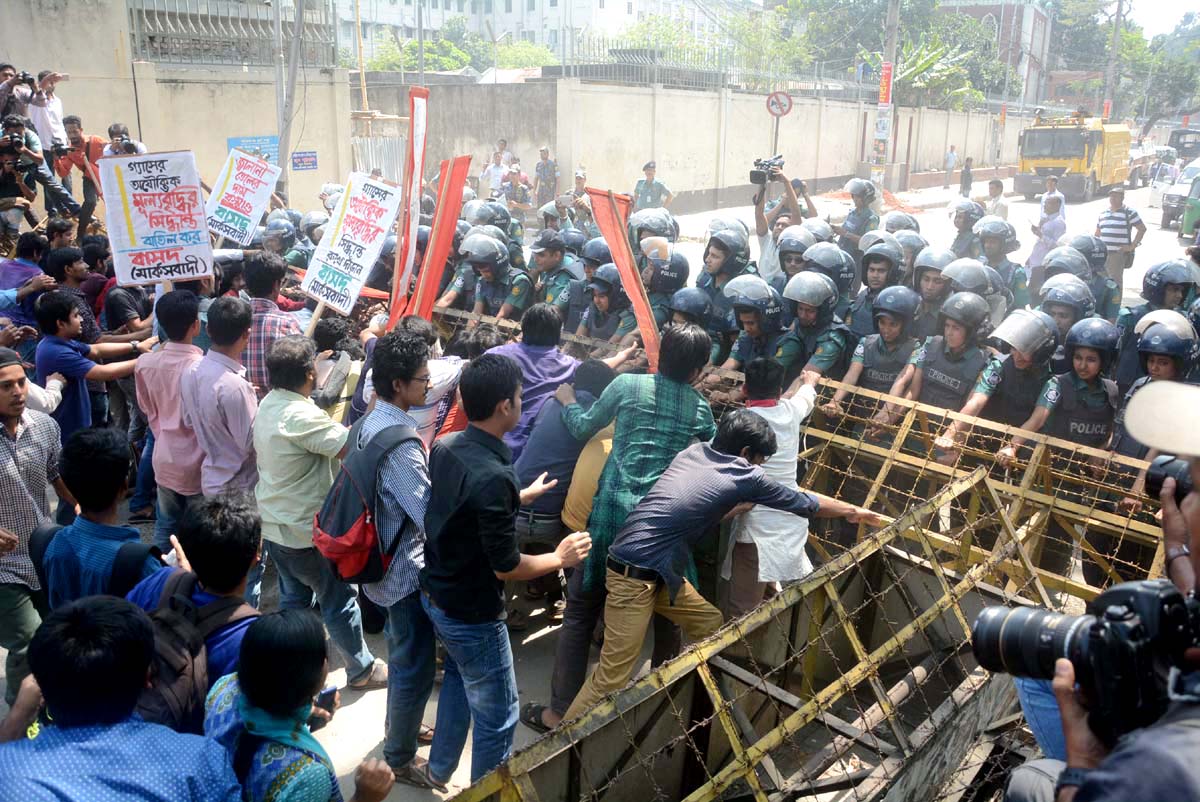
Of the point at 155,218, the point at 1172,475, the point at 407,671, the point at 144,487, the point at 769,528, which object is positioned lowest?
the point at 144,487

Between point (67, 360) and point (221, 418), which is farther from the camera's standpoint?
point (67, 360)

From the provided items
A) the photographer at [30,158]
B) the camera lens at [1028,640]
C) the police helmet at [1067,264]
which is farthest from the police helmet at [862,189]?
the photographer at [30,158]

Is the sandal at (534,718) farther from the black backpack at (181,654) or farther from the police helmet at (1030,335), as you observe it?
the police helmet at (1030,335)

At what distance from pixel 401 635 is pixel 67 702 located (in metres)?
1.84

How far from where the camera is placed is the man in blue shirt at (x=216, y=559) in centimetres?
288

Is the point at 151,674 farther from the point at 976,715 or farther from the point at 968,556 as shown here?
the point at 968,556

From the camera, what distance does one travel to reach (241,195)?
691cm

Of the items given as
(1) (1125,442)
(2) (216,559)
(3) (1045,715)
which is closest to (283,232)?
(2) (216,559)

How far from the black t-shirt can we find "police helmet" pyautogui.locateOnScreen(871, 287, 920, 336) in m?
3.60

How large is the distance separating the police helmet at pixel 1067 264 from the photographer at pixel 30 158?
429 inches

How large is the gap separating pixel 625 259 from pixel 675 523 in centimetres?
263

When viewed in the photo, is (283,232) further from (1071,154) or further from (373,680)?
(1071,154)

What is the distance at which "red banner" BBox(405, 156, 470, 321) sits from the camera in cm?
655

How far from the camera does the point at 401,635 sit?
3.82 meters
